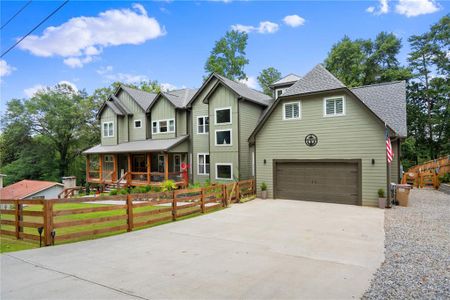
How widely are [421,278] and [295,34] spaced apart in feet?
49.5

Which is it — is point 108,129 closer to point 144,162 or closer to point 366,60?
point 144,162

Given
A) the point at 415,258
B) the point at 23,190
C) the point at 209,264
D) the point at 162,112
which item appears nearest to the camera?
the point at 209,264

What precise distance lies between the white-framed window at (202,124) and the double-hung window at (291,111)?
700 centimetres

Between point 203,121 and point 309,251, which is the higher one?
point 203,121

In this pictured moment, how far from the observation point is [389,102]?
1408cm

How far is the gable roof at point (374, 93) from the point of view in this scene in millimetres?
12516

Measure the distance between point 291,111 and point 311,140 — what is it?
6.28 feet

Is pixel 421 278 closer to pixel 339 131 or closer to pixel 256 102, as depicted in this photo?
pixel 339 131

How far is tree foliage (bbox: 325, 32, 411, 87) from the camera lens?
30.0m

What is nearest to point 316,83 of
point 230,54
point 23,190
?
point 230,54

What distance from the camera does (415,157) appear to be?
99.6ft

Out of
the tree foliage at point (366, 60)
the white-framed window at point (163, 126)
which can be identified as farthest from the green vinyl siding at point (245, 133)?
the tree foliage at point (366, 60)

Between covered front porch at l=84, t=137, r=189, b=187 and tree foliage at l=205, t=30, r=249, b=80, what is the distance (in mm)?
17128

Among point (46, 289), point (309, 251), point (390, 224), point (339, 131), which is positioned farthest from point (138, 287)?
point (339, 131)
